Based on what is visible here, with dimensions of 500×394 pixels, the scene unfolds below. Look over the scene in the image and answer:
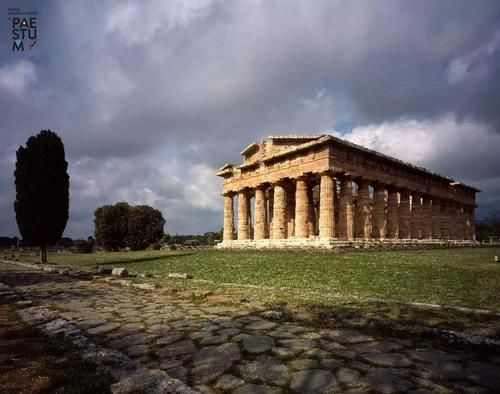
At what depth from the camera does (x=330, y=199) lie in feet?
88.9

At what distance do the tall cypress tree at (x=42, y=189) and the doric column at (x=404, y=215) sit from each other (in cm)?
2962

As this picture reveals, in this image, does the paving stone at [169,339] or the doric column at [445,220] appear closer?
the paving stone at [169,339]

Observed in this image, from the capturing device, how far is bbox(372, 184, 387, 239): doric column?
102 ft

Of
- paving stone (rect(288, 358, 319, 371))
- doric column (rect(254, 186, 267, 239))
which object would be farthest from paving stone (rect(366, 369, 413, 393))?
doric column (rect(254, 186, 267, 239))

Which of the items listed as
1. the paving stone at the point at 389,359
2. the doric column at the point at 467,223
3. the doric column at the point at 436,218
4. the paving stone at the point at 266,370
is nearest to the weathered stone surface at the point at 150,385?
the paving stone at the point at 266,370

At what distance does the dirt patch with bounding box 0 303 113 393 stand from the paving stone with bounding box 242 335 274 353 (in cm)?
157

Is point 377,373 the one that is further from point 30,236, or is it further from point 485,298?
point 30,236

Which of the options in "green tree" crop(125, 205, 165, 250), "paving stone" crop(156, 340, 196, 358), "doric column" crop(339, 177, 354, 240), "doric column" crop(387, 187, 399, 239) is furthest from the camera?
"green tree" crop(125, 205, 165, 250)

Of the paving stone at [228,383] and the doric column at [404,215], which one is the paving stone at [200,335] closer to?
the paving stone at [228,383]

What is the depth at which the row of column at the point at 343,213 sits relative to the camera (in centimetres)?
2784

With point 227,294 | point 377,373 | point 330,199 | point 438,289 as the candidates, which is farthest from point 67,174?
point 377,373

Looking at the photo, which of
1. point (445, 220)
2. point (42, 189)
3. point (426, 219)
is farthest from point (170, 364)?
point (445, 220)

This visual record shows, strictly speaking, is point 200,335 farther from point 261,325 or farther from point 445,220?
point 445,220

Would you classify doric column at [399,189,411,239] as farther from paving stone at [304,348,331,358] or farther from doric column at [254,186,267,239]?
paving stone at [304,348,331,358]
